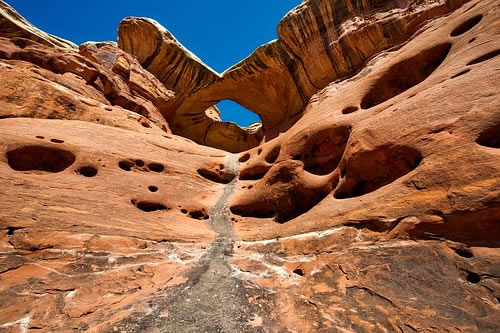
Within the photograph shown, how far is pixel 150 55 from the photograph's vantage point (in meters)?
23.2

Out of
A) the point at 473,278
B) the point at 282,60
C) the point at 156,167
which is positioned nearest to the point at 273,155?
the point at 156,167

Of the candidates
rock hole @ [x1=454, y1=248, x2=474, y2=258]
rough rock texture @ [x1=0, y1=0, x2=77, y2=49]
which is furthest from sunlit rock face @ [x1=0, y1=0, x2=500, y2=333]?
rough rock texture @ [x1=0, y1=0, x2=77, y2=49]

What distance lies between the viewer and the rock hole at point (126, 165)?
1006cm

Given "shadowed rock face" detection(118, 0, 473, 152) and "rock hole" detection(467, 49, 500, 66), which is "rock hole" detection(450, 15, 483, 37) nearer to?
"shadowed rock face" detection(118, 0, 473, 152)

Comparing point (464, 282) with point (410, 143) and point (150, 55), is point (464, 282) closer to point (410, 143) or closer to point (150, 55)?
point (410, 143)

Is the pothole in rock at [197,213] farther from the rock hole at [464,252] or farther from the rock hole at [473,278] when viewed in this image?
the rock hole at [473,278]

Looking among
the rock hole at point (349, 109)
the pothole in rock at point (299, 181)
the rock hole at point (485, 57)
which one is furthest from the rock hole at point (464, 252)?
the rock hole at point (349, 109)

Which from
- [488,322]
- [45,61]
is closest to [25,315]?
[488,322]

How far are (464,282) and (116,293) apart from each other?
5492 mm

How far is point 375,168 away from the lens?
7.16 metres

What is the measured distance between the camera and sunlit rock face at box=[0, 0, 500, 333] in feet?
13.0

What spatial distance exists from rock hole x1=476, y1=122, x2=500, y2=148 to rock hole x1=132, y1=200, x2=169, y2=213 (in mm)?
8687

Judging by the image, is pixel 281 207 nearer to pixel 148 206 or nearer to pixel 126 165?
pixel 148 206

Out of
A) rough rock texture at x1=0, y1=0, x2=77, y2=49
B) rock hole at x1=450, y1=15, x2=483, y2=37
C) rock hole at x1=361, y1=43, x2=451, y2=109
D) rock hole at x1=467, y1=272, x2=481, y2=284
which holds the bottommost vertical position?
rock hole at x1=467, y1=272, x2=481, y2=284
